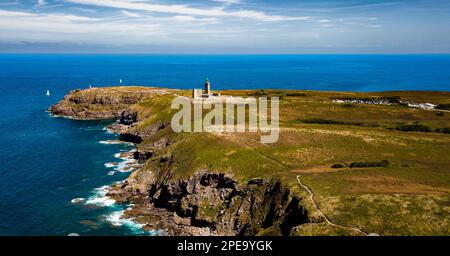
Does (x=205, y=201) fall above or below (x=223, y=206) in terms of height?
above

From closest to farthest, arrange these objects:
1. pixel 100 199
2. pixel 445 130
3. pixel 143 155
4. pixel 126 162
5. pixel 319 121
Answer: pixel 100 199 < pixel 445 130 < pixel 143 155 < pixel 126 162 < pixel 319 121

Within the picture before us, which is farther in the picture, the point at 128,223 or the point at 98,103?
the point at 98,103

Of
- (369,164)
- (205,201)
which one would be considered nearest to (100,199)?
(205,201)

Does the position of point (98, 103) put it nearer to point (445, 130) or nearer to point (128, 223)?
point (128, 223)

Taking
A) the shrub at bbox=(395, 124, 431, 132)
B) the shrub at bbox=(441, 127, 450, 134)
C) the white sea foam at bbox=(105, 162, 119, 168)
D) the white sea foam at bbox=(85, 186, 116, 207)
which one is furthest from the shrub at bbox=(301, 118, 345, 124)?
the white sea foam at bbox=(85, 186, 116, 207)

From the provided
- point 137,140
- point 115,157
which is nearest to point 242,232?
point 115,157

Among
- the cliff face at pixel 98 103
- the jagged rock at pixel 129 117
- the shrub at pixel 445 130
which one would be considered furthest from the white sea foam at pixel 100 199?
the cliff face at pixel 98 103

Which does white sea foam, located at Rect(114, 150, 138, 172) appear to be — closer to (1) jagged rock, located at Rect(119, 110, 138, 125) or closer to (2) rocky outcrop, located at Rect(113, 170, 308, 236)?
(2) rocky outcrop, located at Rect(113, 170, 308, 236)

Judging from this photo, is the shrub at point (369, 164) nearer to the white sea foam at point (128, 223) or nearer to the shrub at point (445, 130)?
the shrub at point (445, 130)
